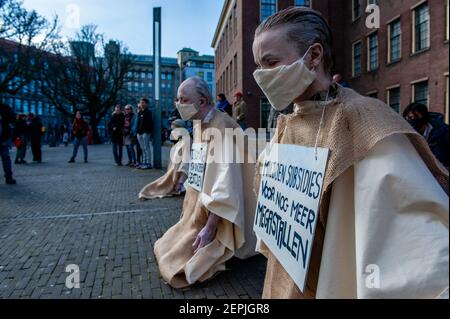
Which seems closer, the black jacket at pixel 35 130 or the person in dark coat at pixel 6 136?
the person in dark coat at pixel 6 136

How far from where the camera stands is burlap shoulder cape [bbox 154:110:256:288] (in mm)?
2703

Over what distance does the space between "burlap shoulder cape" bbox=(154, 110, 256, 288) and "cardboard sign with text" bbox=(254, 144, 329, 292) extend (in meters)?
0.88

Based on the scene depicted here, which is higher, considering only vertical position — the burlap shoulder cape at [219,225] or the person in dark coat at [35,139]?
the person in dark coat at [35,139]

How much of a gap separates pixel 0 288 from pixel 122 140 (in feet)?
31.6

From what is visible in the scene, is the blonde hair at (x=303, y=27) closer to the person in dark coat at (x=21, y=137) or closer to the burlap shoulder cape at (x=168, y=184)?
the burlap shoulder cape at (x=168, y=184)

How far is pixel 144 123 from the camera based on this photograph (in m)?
11.1

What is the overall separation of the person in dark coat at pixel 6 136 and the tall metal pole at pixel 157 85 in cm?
407

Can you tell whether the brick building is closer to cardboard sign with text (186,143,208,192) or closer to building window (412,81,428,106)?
building window (412,81,428,106)

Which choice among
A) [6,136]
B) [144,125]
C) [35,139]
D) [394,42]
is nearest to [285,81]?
[6,136]

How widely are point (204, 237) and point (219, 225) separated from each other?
6.1 inches

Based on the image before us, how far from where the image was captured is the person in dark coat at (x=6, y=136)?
26.5 feet

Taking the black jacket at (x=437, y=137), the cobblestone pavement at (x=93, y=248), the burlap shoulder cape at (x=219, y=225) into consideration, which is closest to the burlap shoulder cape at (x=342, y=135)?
the burlap shoulder cape at (x=219, y=225)

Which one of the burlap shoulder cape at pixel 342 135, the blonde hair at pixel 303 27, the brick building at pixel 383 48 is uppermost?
the brick building at pixel 383 48

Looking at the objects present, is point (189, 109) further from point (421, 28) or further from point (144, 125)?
point (421, 28)
